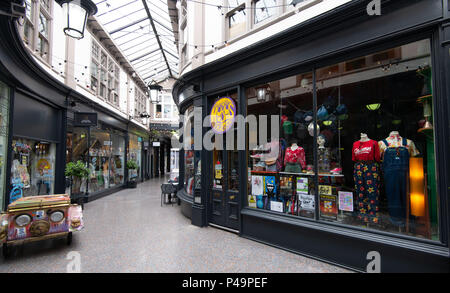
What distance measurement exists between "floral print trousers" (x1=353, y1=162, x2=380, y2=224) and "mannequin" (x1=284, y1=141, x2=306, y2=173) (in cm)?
94

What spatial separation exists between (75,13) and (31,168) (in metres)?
4.71

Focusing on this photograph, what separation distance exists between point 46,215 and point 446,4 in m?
6.73

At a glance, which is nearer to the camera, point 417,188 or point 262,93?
point 417,188

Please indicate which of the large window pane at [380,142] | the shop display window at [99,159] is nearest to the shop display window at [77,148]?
the shop display window at [99,159]

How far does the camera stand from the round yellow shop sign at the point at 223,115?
5.18m

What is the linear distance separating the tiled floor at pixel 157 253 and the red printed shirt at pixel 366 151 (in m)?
1.79

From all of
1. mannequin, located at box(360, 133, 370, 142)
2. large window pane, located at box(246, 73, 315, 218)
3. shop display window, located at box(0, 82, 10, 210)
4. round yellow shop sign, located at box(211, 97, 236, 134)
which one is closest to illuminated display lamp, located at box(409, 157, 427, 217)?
mannequin, located at box(360, 133, 370, 142)

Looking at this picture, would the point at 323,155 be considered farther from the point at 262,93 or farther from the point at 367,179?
the point at 262,93

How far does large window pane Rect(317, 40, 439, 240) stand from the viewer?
3.20 m

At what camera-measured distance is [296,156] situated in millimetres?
4465

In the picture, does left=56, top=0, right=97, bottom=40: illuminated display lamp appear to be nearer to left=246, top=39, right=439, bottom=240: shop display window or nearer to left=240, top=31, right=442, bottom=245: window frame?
left=240, top=31, right=442, bottom=245: window frame

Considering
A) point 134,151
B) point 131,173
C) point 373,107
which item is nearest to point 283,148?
point 373,107
